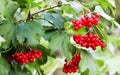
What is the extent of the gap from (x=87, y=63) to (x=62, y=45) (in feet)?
0.48

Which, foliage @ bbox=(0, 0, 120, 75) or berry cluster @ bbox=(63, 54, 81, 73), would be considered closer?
foliage @ bbox=(0, 0, 120, 75)

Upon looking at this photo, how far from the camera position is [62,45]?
5.08 feet

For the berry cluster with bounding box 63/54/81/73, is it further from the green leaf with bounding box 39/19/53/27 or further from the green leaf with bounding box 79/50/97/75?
the green leaf with bounding box 39/19/53/27

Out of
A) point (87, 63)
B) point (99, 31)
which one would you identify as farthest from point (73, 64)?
point (99, 31)

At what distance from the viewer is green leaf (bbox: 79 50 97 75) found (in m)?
1.58

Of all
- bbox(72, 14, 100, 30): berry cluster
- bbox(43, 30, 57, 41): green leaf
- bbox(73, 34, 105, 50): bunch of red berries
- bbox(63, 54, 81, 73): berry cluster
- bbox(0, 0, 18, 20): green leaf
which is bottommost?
bbox(63, 54, 81, 73): berry cluster

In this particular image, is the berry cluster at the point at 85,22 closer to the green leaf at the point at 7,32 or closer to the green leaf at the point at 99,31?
the green leaf at the point at 99,31

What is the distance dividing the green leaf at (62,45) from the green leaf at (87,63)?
0.08 metres

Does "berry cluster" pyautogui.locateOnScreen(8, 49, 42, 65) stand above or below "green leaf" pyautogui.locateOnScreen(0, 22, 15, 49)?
below

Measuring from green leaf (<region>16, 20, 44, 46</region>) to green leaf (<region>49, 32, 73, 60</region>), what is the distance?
83mm

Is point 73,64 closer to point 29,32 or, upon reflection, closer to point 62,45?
point 62,45

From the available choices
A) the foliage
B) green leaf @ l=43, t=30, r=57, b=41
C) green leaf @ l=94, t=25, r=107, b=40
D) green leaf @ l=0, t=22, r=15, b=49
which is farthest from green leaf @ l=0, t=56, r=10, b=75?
green leaf @ l=94, t=25, r=107, b=40

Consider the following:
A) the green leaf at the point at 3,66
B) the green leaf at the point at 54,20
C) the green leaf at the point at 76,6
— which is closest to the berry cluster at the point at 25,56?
the green leaf at the point at 3,66

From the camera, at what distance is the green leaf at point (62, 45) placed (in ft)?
5.04
